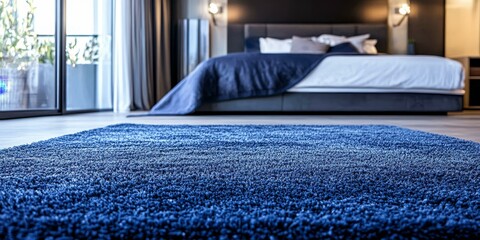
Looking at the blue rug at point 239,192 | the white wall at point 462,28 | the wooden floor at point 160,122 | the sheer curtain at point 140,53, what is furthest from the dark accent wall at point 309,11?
the blue rug at point 239,192

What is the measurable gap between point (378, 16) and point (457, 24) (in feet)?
2.98

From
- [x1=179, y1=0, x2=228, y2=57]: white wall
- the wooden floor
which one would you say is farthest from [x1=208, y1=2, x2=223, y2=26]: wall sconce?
the wooden floor

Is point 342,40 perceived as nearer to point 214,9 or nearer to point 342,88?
point 214,9

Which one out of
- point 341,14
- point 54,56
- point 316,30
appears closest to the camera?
point 54,56

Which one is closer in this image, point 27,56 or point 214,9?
point 27,56

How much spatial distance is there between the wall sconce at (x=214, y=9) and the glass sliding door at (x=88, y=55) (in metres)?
1.57

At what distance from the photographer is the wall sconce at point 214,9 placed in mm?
6555

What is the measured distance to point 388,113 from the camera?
459 centimetres

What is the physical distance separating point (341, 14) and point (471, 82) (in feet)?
5.21

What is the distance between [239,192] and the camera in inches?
35.0

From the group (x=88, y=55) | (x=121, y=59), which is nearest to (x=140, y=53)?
(x=121, y=59)

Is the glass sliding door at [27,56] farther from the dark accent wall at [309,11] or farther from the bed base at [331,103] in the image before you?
the dark accent wall at [309,11]

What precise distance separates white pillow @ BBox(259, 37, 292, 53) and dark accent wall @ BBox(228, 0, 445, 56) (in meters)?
0.40

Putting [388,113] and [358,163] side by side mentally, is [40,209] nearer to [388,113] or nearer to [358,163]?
[358,163]
